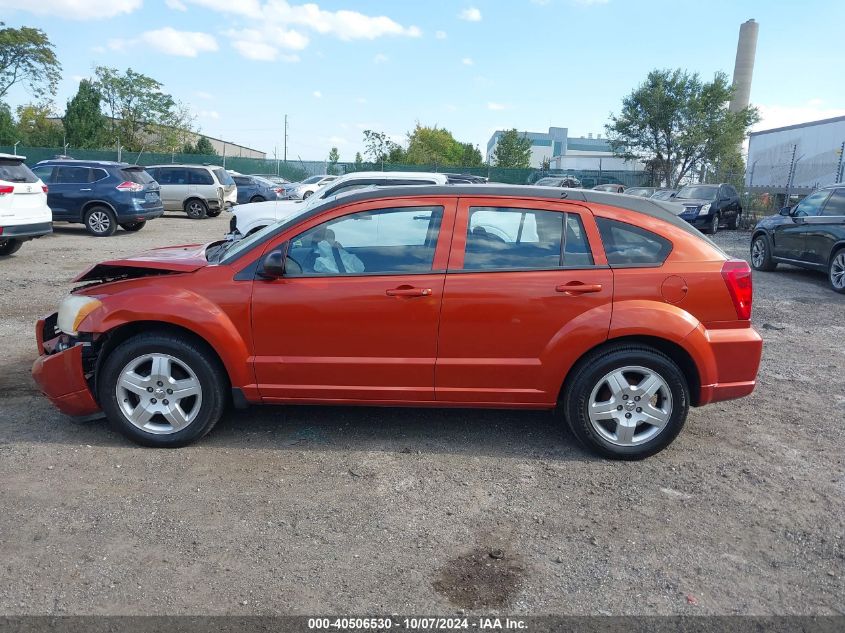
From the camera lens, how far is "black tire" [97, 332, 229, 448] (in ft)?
13.9

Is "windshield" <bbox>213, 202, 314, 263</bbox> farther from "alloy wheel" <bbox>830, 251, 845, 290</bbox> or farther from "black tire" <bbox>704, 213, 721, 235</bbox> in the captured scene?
"black tire" <bbox>704, 213, 721, 235</bbox>

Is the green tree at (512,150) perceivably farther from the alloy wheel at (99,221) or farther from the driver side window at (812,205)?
the driver side window at (812,205)

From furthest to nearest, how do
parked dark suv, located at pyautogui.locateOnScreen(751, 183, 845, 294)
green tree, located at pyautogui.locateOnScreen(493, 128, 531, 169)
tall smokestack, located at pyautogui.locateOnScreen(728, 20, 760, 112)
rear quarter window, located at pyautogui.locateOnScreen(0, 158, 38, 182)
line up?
tall smokestack, located at pyautogui.locateOnScreen(728, 20, 760, 112), green tree, located at pyautogui.locateOnScreen(493, 128, 531, 169), rear quarter window, located at pyautogui.locateOnScreen(0, 158, 38, 182), parked dark suv, located at pyautogui.locateOnScreen(751, 183, 845, 294)

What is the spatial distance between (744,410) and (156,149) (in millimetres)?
55522

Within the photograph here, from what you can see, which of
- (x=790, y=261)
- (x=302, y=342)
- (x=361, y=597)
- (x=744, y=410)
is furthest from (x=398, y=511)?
(x=790, y=261)

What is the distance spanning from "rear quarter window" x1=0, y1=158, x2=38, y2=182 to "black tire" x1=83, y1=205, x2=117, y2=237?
4.29m

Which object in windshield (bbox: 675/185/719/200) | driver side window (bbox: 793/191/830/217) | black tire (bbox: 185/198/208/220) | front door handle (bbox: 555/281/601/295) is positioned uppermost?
windshield (bbox: 675/185/719/200)

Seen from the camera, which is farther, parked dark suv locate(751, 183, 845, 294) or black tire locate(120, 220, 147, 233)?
black tire locate(120, 220, 147, 233)

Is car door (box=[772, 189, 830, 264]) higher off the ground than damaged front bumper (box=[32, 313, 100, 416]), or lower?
higher

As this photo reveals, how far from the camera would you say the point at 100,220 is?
1599 cm

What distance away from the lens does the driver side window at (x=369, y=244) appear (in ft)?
14.1

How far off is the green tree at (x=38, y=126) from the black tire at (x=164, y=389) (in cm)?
5089

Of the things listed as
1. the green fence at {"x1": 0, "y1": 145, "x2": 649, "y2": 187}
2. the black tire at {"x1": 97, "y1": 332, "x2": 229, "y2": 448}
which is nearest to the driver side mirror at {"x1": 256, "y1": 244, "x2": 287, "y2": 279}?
the black tire at {"x1": 97, "y1": 332, "x2": 229, "y2": 448}

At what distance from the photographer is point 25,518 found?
3480mm
